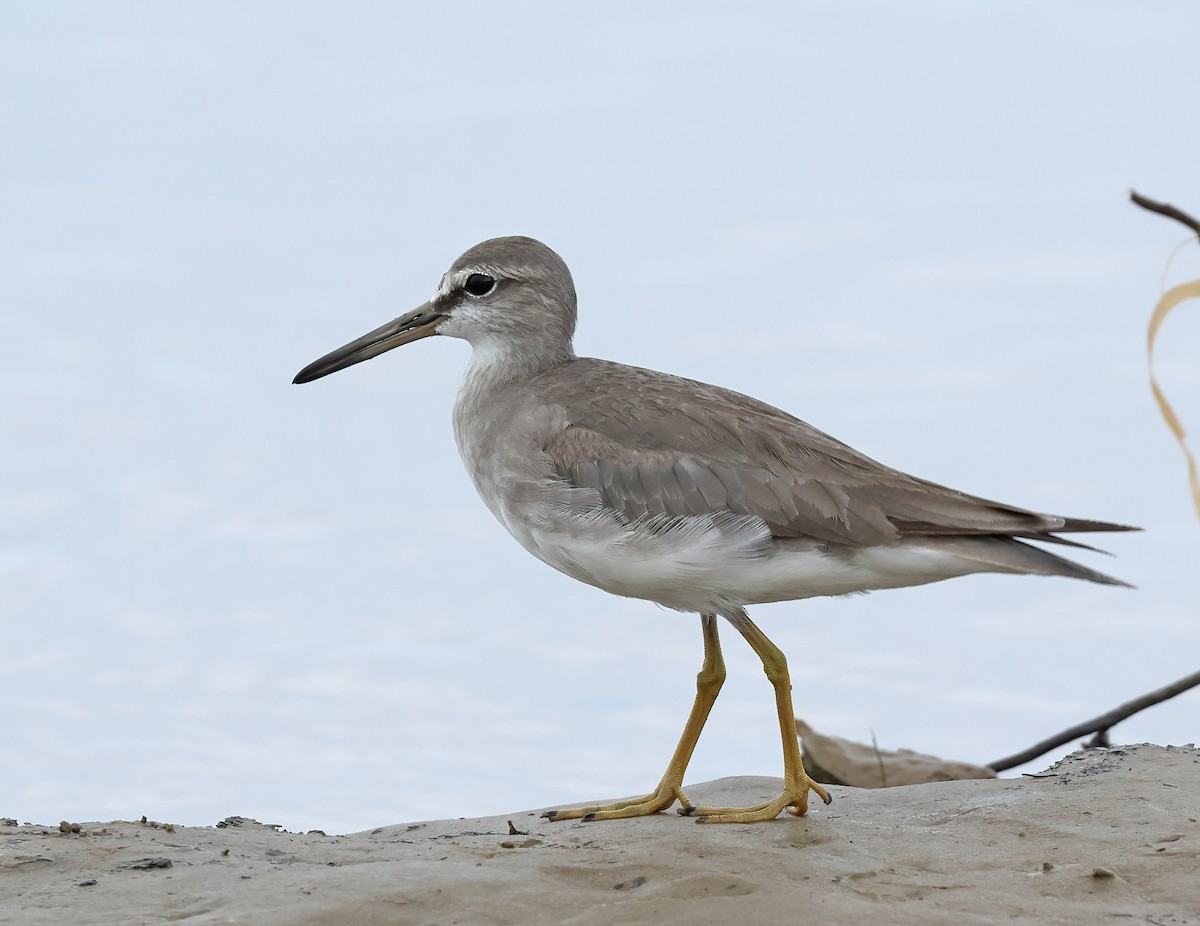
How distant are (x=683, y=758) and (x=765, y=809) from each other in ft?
2.28

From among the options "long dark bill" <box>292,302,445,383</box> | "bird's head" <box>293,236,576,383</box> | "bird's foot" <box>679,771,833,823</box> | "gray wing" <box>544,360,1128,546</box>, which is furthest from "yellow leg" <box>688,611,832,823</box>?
"long dark bill" <box>292,302,445,383</box>

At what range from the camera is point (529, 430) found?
26.7 ft

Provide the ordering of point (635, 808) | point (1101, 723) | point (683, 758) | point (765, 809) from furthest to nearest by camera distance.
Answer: point (1101, 723), point (683, 758), point (635, 808), point (765, 809)

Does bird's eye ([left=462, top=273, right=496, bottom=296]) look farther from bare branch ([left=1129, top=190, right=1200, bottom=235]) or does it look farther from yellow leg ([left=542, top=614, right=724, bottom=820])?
bare branch ([left=1129, top=190, right=1200, bottom=235])

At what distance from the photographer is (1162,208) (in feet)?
10.3

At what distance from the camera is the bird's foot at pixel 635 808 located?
25.4 feet

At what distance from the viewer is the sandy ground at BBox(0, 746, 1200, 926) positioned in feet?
18.8

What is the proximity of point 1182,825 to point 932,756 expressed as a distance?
13.7 feet

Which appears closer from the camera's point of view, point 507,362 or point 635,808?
point 635,808

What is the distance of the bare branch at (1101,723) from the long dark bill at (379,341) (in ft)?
16.7

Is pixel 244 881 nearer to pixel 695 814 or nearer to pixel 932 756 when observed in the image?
pixel 695 814

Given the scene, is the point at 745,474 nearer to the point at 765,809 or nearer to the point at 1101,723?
the point at 765,809

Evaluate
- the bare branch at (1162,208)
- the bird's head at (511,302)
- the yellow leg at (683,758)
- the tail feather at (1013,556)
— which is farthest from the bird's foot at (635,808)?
the bare branch at (1162,208)

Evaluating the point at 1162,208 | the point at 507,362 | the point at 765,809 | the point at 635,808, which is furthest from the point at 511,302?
the point at 1162,208
